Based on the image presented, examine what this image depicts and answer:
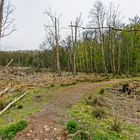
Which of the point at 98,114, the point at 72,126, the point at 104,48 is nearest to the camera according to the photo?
the point at 72,126

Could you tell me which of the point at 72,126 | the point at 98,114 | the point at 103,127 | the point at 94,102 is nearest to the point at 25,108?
the point at 98,114

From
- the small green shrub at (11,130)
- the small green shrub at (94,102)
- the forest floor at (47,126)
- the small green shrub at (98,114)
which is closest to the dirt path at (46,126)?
the forest floor at (47,126)

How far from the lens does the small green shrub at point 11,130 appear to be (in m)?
11.1

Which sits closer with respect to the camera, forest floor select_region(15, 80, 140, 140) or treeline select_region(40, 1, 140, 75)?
forest floor select_region(15, 80, 140, 140)

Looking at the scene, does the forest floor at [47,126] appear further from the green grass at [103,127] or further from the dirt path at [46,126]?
the green grass at [103,127]

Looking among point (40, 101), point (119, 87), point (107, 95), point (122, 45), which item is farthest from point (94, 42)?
point (40, 101)

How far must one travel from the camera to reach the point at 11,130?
11336mm

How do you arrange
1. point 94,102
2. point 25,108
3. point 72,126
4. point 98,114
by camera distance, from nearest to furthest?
point 72,126 < point 98,114 < point 25,108 < point 94,102

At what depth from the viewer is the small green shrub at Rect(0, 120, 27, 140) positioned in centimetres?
1107

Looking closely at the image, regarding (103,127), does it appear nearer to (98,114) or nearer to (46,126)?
(98,114)

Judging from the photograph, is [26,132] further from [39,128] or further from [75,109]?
[75,109]

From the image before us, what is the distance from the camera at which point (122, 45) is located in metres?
60.2

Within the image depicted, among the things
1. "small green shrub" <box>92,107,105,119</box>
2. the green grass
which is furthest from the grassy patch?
"small green shrub" <box>92,107,105,119</box>

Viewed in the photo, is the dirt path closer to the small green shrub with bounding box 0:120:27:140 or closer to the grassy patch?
the small green shrub with bounding box 0:120:27:140
